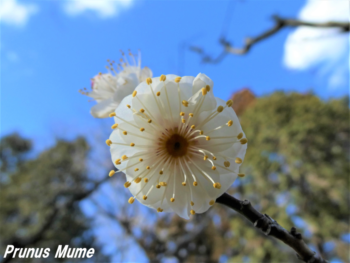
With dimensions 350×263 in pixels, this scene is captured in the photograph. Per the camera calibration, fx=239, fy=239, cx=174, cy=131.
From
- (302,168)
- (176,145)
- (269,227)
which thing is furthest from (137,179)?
(302,168)

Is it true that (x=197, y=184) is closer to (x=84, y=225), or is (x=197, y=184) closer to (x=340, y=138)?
(x=340, y=138)

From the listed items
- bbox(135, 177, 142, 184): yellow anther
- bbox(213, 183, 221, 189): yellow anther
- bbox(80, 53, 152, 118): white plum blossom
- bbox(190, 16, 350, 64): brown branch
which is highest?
bbox(190, 16, 350, 64): brown branch

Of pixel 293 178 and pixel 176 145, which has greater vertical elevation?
pixel 293 178

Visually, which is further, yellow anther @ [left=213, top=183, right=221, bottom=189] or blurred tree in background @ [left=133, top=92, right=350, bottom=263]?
blurred tree in background @ [left=133, top=92, right=350, bottom=263]

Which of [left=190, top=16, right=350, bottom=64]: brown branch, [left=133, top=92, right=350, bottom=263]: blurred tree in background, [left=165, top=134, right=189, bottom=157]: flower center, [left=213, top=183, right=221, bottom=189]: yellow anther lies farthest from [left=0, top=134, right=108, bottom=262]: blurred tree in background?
[left=213, top=183, right=221, bottom=189]: yellow anther

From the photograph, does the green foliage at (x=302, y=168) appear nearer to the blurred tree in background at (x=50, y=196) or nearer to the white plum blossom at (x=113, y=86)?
the blurred tree in background at (x=50, y=196)

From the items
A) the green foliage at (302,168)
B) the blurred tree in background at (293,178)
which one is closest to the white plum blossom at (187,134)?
the blurred tree in background at (293,178)

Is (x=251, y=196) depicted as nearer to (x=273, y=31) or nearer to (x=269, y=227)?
(x=273, y=31)

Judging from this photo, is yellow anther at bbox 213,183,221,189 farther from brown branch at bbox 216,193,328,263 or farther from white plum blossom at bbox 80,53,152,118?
white plum blossom at bbox 80,53,152,118
